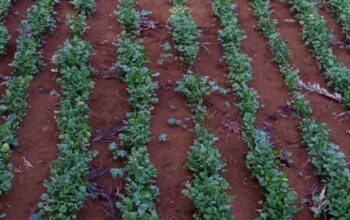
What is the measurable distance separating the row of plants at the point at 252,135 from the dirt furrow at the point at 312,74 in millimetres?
551

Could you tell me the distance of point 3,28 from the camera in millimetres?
5520

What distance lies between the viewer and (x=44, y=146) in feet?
14.7

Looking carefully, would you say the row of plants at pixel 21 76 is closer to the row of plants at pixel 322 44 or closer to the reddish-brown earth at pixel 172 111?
the reddish-brown earth at pixel 172 111

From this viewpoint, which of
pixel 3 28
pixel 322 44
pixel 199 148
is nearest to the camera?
pixel 199 148

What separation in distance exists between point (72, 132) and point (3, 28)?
5.62ft

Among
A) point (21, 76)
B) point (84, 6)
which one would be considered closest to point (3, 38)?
point (21, 76)

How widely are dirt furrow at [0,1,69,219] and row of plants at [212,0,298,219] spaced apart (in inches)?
59.1

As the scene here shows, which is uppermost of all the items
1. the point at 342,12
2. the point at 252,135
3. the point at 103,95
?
the point at 252,135

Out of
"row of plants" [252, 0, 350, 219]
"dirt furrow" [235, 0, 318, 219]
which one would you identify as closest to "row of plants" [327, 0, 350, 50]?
"row of plants" [252, 0, 350, 219]

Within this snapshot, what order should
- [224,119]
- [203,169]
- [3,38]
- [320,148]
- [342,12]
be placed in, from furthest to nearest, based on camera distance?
[342,12], [3,38], [224,119], [320,148], [203,169]

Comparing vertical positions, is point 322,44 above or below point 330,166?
below

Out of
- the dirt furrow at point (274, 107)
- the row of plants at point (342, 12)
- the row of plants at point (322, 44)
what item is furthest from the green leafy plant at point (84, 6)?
the row of plants at point (342, 12)

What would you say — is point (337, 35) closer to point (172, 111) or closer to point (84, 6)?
point (172, 111)

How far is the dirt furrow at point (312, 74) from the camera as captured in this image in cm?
486
